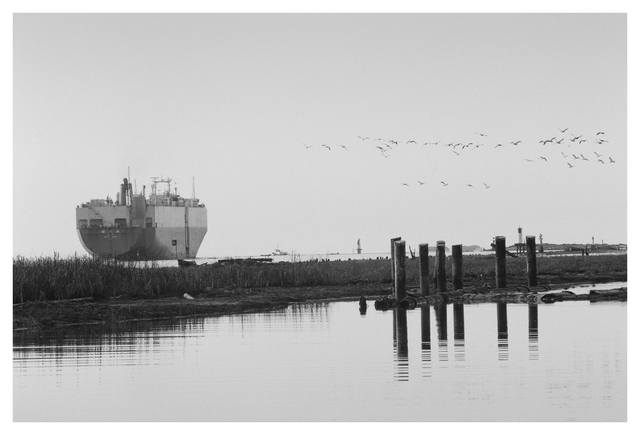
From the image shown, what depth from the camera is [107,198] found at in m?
91.2

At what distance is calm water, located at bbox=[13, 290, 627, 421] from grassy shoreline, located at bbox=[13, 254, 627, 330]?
2099 millimetres

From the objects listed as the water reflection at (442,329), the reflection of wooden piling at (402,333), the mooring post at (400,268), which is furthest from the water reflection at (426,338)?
the mooring post at (400,268)

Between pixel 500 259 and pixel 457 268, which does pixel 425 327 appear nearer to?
pixel 457 268

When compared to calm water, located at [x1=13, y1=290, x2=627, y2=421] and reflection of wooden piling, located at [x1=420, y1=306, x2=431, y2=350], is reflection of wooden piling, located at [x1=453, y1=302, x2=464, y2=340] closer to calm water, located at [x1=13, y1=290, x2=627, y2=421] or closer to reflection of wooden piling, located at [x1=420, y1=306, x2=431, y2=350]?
calm water, located at [x1=13, y1=290, x2=627, y2=421]

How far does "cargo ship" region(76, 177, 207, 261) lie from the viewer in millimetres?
89312

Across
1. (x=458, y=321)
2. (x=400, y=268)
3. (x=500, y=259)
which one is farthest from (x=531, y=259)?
(x=458, y=321)

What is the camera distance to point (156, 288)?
25.2 meters

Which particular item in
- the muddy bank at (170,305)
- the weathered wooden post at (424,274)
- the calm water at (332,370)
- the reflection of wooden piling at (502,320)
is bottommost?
the calm water at (332,370)

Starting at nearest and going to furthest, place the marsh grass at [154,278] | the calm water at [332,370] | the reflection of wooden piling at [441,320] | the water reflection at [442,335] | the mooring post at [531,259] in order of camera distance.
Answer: the calm water at [332,370] → the water reflection at [442,335] → the reflection of wooden piling at [441,320] → the marsh grass at [154,278] → the mooring post at [531,259]

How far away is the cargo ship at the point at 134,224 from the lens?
89.3 metres

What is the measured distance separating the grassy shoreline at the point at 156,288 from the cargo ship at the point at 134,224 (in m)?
58.4

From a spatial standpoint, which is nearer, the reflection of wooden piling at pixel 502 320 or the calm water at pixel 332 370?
the calm water at pixel 332 370

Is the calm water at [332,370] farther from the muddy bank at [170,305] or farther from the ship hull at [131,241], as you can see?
the ship hull at [131,241]

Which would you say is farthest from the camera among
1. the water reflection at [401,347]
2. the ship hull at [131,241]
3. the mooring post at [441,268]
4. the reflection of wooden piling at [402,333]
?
the ship hull at [131,241]
